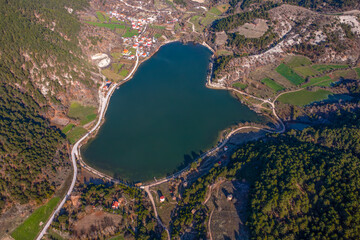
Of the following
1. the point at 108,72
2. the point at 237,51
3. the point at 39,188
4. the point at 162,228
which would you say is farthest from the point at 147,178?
the point at 237,51

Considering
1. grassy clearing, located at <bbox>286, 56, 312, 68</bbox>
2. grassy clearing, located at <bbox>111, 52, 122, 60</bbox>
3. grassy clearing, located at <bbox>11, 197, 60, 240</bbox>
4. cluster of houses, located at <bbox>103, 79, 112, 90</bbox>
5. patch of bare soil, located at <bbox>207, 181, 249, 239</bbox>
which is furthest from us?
grassy clearing, located at <bbox>111, 52, 122, 60</bbox>

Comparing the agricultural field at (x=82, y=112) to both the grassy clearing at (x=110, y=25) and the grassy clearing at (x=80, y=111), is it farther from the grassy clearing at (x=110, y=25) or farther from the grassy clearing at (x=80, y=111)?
the grassy clearing at (x=110, y=25)

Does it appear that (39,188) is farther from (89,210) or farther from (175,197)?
(175,197)

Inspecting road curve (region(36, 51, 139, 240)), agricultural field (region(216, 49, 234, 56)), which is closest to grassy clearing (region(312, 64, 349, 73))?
agricultural field (region(216, 49, 234, 56))

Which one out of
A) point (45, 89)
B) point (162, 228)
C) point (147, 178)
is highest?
point (45, 89)

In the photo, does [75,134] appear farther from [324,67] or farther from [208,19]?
[208,19]

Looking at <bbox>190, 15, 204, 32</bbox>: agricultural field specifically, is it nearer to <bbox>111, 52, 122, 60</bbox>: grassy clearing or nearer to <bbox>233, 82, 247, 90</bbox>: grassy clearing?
<bbox>111, 52, 122, 60</bbox>: grassy clearing

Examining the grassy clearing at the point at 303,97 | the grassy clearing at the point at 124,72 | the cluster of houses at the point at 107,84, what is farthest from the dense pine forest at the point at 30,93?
the grassy clearing at the point at 303,97
